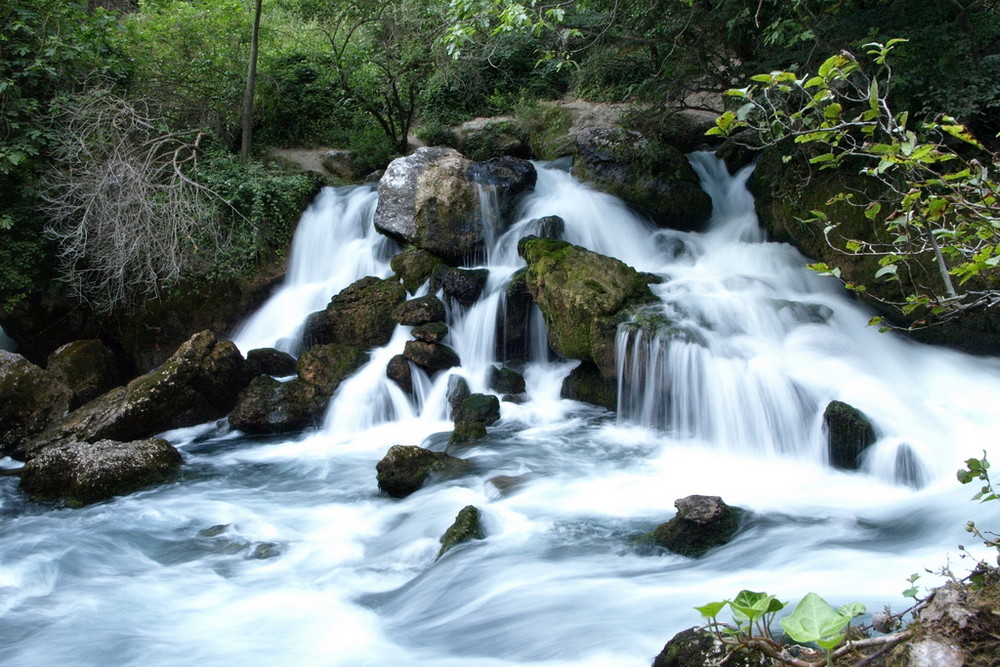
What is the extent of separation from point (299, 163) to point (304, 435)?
734cm

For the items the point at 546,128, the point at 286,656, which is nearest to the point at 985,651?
the point at 286,656

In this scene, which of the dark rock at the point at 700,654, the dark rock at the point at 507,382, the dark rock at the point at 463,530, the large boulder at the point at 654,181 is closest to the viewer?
the dark rock at the point at 700,654

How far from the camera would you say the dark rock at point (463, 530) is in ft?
17.7

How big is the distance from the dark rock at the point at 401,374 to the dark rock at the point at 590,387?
1857 millimetres

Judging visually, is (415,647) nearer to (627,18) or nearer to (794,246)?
(794,246)

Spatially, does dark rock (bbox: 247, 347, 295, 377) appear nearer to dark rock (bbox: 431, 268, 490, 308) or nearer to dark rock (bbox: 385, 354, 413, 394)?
dark rock (bbox: 385, 354, 413, 394)

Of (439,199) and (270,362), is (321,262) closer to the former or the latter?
(439,199)

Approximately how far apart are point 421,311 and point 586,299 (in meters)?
2.39

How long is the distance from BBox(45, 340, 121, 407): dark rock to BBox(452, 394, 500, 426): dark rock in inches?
184

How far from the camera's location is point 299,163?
1416cm

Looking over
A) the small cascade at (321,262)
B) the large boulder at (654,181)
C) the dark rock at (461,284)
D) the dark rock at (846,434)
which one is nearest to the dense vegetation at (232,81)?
the small cascade at (321,262)

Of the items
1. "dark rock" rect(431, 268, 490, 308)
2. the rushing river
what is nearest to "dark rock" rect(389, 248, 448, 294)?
"dark rock" rect(431, 268, 490, 308)

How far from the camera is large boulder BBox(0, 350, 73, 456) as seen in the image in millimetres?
8164

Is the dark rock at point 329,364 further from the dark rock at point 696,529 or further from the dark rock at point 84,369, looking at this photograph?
the dark rock at point 696,529
